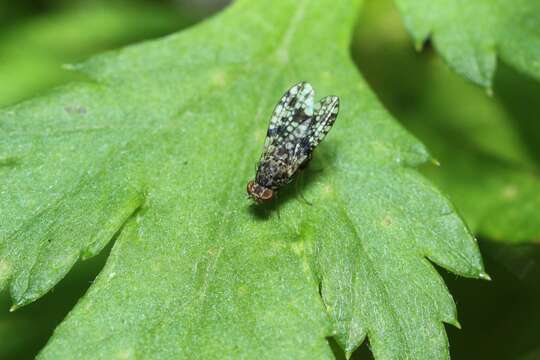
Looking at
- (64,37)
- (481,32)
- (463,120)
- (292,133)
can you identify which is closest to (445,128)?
(463,120)

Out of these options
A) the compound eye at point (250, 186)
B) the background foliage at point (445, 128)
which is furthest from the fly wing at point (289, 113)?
the background foliage at point (445, 128)

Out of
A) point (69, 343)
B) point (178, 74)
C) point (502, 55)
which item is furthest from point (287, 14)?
point (69, 343)

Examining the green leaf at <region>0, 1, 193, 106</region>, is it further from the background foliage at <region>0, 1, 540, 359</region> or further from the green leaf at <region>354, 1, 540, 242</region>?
the green leaf at <region>354, 1, 540, 242</region>

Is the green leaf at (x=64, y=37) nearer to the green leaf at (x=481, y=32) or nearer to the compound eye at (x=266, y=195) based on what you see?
the green leaf at (x=481, y=32)

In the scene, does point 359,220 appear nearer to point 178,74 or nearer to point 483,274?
point 483,274

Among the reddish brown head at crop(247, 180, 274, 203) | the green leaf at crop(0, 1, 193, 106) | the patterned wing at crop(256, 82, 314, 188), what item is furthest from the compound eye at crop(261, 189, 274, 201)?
the green leaf at crop(0, 1, 193, 106)

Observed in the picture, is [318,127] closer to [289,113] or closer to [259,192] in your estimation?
[289,113]
